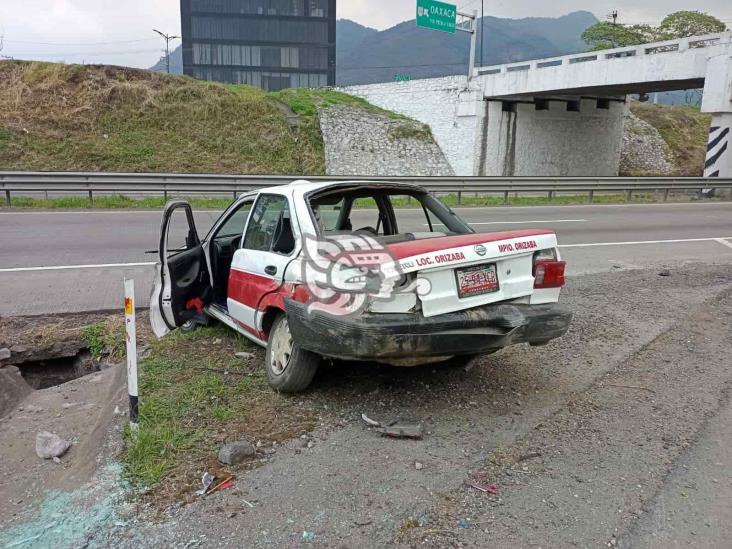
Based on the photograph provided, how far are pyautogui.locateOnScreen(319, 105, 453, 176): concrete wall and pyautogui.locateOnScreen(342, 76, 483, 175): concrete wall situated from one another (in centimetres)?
53

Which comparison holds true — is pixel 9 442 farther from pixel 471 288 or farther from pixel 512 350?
pixel 512 350

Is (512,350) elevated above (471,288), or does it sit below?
below

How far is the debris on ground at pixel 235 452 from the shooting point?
345 cm

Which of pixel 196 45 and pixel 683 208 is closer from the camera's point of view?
pixel 683 208

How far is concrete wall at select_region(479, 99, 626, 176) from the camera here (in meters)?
29.3

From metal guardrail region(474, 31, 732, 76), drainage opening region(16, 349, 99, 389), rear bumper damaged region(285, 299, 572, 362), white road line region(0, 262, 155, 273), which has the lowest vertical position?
drainage opening region(16, 349, 99, 389)

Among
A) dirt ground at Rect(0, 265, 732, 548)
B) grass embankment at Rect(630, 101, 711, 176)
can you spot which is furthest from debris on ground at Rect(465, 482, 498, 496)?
grass embankment at Rect(630, 101, 711, 176)

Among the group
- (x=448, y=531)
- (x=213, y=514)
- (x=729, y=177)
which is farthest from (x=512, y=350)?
(x=729, y=177)

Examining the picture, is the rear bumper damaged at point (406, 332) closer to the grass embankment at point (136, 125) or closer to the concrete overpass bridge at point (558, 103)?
the concrete overpass bridge at point (558, 103)

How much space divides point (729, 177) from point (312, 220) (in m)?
24.5

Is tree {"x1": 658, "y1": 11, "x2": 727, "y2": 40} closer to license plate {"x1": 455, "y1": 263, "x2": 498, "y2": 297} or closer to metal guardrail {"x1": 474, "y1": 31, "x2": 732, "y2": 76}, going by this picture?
metal guardrail {"x1": 474, "y1": 31, "x2": 732, "y2": 76}

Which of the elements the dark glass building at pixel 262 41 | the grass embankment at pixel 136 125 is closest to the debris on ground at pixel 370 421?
the grass embankment at pixel 136 125

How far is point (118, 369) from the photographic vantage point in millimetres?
5328

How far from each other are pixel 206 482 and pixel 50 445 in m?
1.35
